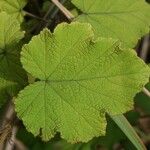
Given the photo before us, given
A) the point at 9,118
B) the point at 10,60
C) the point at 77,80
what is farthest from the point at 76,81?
the point at 9,118

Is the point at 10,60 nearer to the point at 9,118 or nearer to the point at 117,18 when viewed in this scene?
the point at 9,118

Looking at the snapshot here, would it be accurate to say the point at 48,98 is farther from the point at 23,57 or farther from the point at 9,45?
the point at 9,45

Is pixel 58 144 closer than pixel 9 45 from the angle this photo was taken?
No

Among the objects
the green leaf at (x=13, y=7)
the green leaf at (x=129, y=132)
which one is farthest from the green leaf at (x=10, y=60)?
the green leaf at (x=129, y=132)

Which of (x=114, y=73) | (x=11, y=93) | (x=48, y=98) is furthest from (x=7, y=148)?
(x=114, y=73)

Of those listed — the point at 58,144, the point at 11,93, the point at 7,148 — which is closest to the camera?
the point at 11,93

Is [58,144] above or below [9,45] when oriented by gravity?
below

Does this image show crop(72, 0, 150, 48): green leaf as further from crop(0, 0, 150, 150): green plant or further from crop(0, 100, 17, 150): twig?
crop(0, 100, 17, 150): twig
